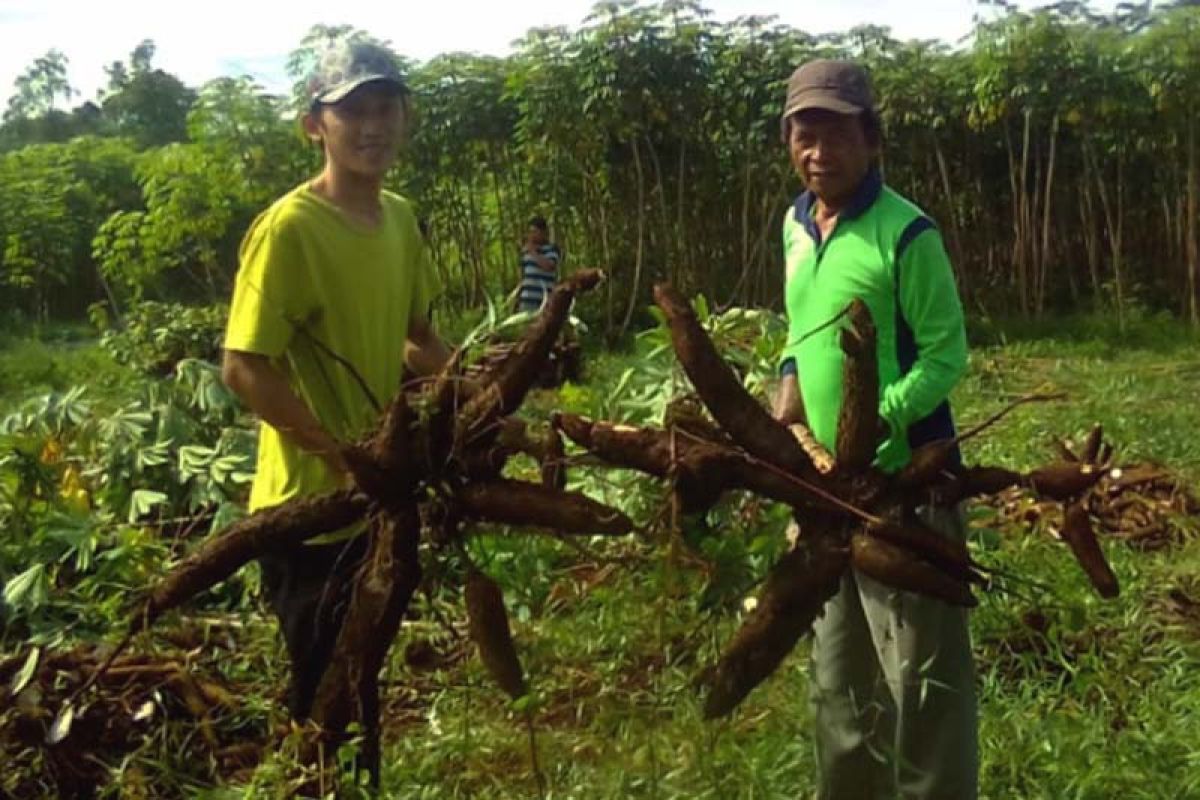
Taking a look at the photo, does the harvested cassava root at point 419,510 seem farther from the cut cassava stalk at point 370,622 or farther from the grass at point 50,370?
the grass at point 50,370

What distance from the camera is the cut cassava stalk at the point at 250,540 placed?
7.24ft

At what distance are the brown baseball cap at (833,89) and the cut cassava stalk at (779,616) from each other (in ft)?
2.56

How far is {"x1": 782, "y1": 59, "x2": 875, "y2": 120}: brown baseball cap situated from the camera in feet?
7.91

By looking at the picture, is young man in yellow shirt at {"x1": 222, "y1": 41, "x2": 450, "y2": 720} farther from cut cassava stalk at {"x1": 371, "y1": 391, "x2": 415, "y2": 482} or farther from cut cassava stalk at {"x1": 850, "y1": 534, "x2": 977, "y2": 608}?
cut cassava stalk at {"x1": 850, "y1": 534, "x2": 977, "y2": 608}

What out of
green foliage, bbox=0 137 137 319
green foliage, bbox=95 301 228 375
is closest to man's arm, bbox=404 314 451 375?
green foliage, bbox=95 301 228 375

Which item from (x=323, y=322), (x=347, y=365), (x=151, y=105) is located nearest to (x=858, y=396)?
(x=347, y=365)

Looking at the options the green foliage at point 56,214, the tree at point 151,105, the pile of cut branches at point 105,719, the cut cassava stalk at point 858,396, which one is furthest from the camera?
the tree at point 151,105

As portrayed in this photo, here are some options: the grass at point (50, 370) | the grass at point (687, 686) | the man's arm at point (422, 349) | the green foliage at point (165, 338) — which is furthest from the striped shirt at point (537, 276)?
the man's arm at point (422, 349)

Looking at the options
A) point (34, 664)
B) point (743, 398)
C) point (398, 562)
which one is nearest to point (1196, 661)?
point (743, 398)

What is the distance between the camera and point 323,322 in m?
2.43

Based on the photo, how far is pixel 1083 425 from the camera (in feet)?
22.3

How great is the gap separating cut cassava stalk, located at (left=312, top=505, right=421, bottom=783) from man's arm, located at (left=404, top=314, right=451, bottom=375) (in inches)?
22.3

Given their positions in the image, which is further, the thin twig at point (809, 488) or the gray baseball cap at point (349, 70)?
the gray baseball cap at point (349, 70)

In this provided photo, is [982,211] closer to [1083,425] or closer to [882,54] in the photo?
[882,54]
